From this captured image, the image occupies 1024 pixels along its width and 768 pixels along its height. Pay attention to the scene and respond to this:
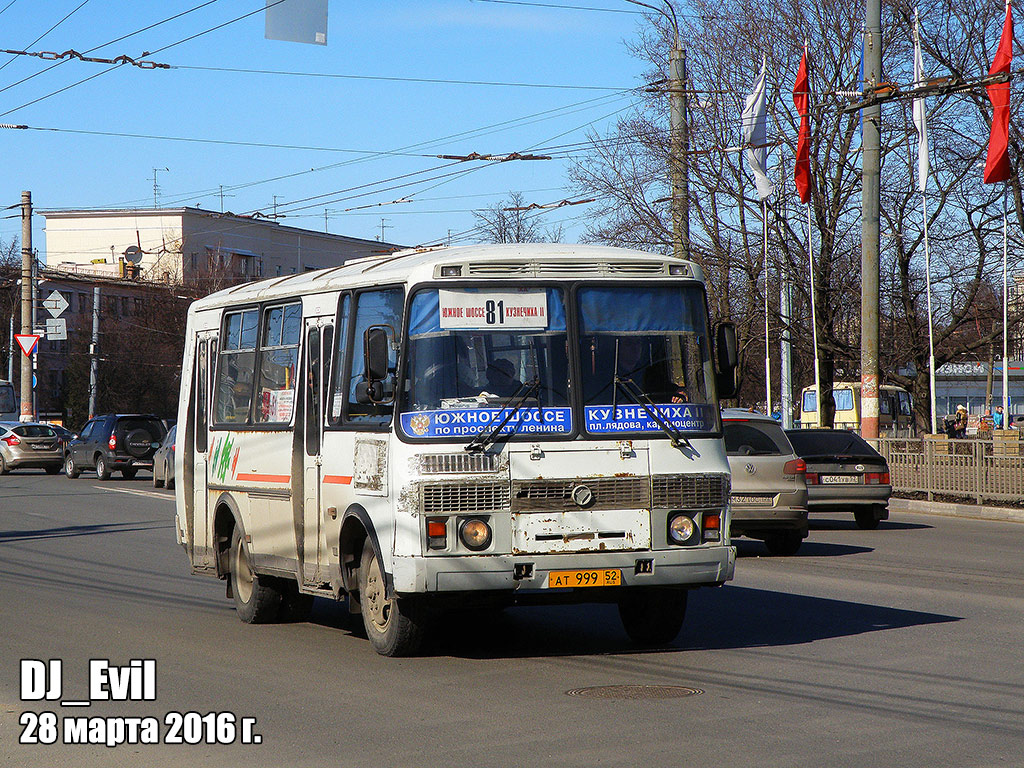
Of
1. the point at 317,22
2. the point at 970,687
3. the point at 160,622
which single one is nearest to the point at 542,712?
the point at 970,687

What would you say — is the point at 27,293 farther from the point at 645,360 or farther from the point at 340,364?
the point at 645,360

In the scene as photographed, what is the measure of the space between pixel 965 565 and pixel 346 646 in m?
8.03

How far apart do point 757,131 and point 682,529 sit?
2530 centimetres

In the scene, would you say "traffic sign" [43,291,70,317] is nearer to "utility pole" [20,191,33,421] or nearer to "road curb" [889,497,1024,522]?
"utility pole" [20,191,33,421]

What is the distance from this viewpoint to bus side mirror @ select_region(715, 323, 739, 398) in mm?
9312

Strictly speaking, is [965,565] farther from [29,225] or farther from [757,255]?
[29,225]

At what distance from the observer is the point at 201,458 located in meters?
11.8

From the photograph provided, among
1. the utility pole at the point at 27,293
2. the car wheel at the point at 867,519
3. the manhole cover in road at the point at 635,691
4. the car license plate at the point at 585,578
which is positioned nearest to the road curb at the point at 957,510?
the car wheel at the point at 867,519

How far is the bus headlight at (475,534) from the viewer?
28.0 feet

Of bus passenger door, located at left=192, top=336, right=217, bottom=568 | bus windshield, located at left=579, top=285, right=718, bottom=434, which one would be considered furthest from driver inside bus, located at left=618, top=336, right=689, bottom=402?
bus passenger door, located at left=192, top=336, right=217, bottom=568

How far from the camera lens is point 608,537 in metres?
8.77

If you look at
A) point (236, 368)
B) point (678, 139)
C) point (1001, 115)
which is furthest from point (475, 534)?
point (1001, 115)

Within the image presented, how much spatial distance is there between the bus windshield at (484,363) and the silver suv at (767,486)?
781 cm

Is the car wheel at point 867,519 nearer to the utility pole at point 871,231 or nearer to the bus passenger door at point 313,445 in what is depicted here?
the utility pole at point 871,231
